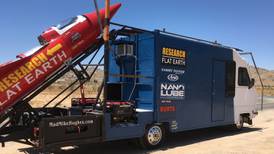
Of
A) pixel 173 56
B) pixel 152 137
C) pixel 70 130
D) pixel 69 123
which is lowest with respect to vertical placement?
pixel 152 137

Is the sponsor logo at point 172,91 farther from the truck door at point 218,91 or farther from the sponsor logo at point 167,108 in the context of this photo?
the truck door at point 218,91

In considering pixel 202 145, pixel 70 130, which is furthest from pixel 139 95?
pixel 70 130

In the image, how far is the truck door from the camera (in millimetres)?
11562

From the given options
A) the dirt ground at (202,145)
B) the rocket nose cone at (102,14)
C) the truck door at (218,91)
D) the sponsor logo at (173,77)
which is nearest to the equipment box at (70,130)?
the dirt ground at (202,145)

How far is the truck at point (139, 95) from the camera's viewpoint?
799 cm

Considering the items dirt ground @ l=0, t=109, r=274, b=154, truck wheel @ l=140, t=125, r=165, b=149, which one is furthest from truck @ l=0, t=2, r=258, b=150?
dirt ground @ l=0, t=109, r=274, b=154

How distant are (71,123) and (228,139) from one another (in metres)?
5.54

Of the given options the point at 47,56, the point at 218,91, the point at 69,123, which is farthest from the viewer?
the point at 218,91

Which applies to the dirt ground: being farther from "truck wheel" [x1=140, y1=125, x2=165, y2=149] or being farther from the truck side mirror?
the truck side mirror

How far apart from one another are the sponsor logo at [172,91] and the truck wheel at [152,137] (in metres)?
0.86

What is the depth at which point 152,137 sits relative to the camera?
9.55m

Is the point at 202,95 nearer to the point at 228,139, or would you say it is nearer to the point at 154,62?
the point at 228,139

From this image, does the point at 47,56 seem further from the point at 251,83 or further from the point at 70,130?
the point at 251,83

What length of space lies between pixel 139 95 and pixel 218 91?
3083 millimetres
